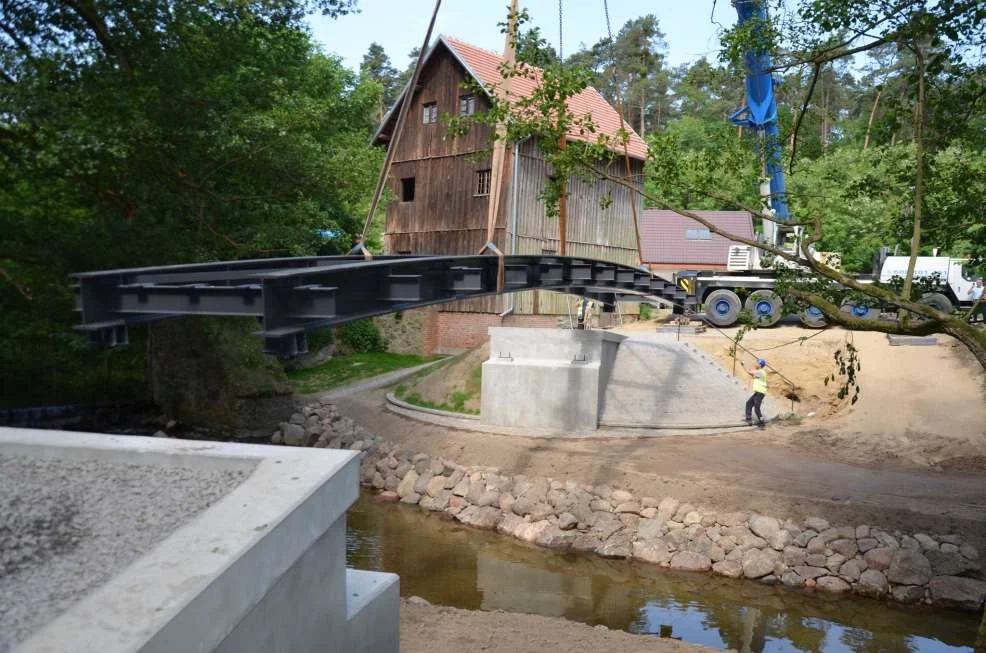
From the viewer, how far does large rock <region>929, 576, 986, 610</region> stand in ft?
39.3

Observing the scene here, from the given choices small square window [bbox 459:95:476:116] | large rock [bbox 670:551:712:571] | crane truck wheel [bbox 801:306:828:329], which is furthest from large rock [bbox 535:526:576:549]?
small square window [bbox 459:95:476:116]

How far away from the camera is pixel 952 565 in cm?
1250

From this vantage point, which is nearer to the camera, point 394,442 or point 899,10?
point 899,10

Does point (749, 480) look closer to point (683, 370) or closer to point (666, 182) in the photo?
point (683, 370)

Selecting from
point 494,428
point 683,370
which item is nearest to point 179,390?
point 494,428

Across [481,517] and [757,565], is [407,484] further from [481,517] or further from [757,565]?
[757,565]

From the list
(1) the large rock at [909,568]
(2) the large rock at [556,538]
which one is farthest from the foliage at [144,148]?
(1) the large rock at [909,568]

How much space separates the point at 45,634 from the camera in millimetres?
3445

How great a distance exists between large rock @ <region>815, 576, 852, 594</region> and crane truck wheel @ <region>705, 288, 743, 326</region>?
529 inches

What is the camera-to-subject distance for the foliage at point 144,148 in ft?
43.1

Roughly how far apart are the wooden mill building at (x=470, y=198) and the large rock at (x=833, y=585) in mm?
13708

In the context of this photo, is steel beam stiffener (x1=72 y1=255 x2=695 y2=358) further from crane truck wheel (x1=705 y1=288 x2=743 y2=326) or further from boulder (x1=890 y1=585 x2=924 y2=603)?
crane truck wheel (x1=705 y1=288 x2=743 y2=326)

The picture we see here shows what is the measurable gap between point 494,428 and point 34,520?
48.9 ft

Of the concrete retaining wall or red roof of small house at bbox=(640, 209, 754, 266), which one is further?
red roof of small house at bbox=(640, 209, 754, 266)
